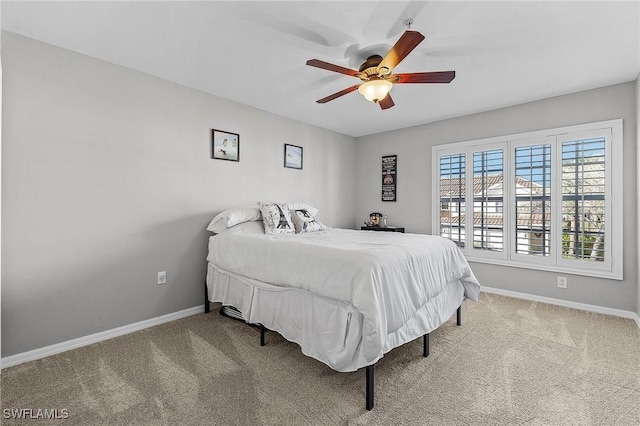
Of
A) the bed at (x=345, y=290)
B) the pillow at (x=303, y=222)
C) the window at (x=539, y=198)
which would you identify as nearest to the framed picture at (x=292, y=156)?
the pillow at (x=303, y=222)

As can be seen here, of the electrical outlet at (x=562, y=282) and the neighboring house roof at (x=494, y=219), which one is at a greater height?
the neighboring house roof at (x=494, y=219)

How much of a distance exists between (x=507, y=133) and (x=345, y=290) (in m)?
3.36

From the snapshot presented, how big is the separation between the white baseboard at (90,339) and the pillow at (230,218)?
0.93 m

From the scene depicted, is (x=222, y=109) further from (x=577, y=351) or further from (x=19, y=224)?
(x=577, y=351)

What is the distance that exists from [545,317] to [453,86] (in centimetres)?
260

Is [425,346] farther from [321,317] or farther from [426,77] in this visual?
[426,77]

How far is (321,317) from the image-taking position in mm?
2006

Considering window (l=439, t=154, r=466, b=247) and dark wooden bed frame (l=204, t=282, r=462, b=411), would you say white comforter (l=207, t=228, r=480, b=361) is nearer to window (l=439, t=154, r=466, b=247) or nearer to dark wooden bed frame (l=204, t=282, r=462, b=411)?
dark wooden bed frame (l=204, t=282, r=462, b=411)

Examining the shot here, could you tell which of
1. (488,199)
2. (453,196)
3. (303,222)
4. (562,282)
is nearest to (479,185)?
(488,199)

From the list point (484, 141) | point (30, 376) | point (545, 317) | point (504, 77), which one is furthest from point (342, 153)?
point (30, 376)

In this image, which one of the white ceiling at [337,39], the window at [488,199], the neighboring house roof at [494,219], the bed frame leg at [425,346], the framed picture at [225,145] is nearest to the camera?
the white ceiling at [337,39]

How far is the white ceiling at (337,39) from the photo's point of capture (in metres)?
1.95

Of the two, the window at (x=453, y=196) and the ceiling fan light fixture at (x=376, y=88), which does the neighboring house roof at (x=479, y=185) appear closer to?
the window at (x=453, y=196)

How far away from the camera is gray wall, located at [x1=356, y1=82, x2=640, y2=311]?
10.1 feet
